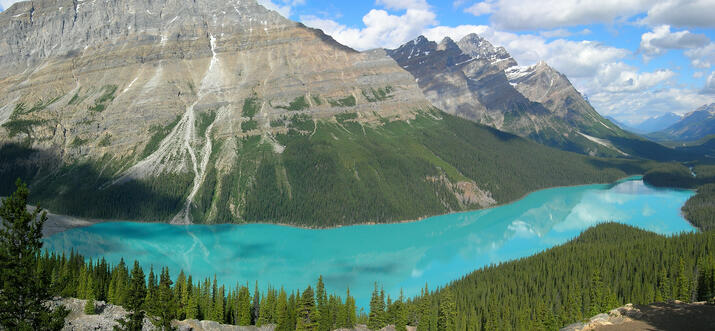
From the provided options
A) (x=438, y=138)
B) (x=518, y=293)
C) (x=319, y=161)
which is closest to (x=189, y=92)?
(x=319, y=161)

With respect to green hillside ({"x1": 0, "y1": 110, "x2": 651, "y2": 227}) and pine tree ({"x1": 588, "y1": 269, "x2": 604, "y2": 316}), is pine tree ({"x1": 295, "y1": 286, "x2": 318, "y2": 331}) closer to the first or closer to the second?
pine tree ({"x1": 588, "y1": 269, "x2": 604, "y2": 316})

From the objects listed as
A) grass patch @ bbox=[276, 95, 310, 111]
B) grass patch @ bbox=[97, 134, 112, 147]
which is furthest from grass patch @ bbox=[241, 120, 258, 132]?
grass patch @ bbox=[97, 134, 112, 147]

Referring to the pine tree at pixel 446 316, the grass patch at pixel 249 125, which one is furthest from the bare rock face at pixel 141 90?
the pine tree at pixel 446 316

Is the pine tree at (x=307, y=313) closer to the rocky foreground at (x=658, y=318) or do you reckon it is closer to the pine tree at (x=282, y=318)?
the pine tree at (x=282, y=318)

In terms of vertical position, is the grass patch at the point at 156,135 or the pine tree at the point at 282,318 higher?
the grass patch at the point at 156,135

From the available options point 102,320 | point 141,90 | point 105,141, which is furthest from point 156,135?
point 102,320

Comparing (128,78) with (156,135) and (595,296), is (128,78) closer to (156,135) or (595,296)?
(156,135)
